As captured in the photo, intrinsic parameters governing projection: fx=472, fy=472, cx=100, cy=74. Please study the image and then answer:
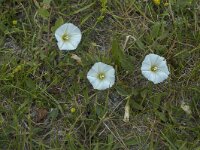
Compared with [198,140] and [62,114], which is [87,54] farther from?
[198,140]

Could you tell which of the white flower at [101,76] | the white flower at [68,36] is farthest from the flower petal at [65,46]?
the white flower at [101,76]

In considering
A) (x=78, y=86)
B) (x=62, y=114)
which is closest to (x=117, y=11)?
(x=78, y=86)

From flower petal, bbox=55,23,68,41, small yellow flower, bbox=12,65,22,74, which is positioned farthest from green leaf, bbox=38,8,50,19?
small yellow flower, bbox=12,65,22,74

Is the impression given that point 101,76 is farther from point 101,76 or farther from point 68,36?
point 68,36

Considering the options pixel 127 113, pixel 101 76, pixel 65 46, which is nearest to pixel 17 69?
pixel 65 46

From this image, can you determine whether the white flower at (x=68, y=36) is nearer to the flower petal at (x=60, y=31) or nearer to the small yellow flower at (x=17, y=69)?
the flower petal at (x=60, y=31)

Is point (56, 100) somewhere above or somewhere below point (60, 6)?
below
